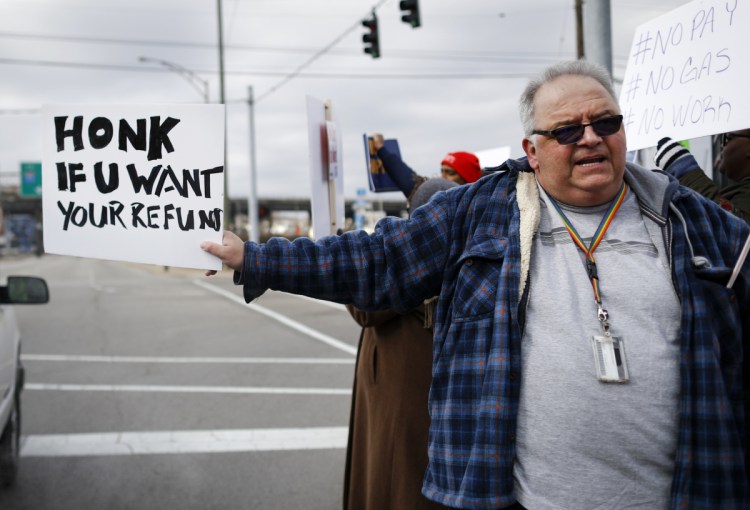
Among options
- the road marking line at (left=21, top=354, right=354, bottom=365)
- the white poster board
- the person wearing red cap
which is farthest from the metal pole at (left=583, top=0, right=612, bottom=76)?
the road marking line at (left=21, top=354, right=354, bottom=365)

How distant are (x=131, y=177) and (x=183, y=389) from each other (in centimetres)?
576

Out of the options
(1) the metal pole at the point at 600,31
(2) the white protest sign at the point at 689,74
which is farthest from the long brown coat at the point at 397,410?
(1) the metal pole at the point at 600,31

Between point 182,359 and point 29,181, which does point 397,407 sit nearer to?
point 182,359

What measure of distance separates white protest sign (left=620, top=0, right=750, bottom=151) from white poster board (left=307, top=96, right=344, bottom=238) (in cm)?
137

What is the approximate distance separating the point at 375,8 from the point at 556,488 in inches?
648

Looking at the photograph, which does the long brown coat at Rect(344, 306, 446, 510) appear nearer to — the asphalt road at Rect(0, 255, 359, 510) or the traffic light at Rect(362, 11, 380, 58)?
the asphalt road at Rect(0, 255, 359, 510)

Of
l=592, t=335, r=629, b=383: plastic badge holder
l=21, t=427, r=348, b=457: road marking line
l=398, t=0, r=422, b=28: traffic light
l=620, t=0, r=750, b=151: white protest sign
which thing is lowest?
l=21, t=427, r=348, b=457: road marking line

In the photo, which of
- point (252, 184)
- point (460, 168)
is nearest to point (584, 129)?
point (460, 168)

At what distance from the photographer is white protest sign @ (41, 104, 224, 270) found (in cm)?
224

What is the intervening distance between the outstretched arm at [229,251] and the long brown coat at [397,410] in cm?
75

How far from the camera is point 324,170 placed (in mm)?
3422

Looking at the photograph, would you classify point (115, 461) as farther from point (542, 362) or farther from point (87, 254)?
point (542, 362)

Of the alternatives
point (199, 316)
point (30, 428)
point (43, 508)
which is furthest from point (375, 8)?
point (43, 508)

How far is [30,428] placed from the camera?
240 inches
